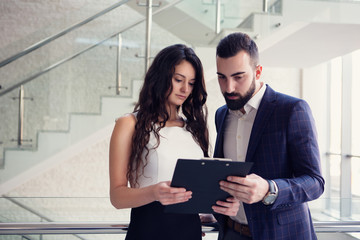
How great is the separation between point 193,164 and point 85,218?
A: 30.8 inches

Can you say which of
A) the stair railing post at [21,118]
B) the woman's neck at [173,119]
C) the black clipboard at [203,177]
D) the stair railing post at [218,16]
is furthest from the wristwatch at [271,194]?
the stair railing post at [218,16]

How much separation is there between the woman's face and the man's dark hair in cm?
20

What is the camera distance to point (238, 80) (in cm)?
168

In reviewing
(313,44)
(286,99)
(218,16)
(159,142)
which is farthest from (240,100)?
(313,44)

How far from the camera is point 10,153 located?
4453 millimetres

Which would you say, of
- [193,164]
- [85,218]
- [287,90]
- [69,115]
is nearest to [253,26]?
[69,115]

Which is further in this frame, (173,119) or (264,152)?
(173,119)

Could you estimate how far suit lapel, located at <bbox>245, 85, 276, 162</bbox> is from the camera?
1.54 meters

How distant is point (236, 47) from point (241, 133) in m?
0.33

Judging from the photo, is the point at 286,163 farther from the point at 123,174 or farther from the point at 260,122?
the point at 123,174

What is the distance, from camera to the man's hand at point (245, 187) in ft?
4.23

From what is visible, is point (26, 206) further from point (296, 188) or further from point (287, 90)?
point (287, 90)

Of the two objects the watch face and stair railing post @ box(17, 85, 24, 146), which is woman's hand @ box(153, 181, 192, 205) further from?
stair railing post @ box(17, 85, 24, 146)

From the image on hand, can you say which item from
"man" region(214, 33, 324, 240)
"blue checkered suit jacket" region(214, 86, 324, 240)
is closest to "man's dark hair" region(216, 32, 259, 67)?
"man" region(214, 33, 324, 240)
